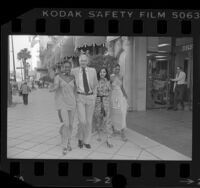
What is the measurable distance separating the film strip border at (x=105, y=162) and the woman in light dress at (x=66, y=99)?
0.71 meters

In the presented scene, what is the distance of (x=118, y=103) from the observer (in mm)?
6105

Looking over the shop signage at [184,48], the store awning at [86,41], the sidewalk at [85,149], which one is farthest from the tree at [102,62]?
the shop signage at [184,48]

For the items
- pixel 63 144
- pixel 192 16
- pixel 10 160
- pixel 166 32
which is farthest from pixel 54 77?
pixel 192 16

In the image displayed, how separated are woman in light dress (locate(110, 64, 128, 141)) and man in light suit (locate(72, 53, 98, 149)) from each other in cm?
60

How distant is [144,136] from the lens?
664cm

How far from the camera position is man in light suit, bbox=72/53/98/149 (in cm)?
532

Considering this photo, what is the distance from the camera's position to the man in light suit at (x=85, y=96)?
5324 mm

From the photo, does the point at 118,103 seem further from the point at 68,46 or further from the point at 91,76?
the point at 68,46

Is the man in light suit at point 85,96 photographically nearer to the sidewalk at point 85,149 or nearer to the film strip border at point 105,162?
the sidewalk at point 85,149

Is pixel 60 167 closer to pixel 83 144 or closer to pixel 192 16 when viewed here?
pixel 83 144

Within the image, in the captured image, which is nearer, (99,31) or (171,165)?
→ (99,31)

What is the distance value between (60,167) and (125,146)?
1.50 metres

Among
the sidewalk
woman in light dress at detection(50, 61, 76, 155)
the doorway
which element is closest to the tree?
woman in light dress at detection(50, 61, 76, 155)

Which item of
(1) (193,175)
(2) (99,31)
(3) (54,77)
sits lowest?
(1) (193,175)
